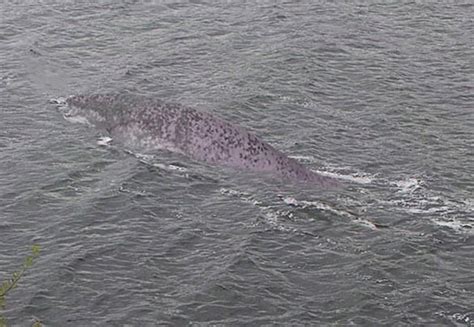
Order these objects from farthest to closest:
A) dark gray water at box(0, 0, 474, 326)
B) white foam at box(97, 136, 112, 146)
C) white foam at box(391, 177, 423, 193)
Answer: white foam at box(97, 136, 112, 146) → white foam at box(391, 177, 423, 193) → dark gray water at box(0, 0, 474, 326)

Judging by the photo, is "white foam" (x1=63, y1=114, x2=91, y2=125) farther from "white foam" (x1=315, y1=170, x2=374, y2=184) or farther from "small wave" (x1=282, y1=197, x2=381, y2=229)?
"small wave" (x1=282, y1=197, x2=381, y2=229)

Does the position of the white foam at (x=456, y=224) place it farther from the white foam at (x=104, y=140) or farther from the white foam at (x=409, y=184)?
the white foam at (x=104, y=140)

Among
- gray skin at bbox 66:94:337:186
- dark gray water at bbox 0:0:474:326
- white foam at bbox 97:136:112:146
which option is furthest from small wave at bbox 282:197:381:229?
white foam at bbox 97:136:112:146

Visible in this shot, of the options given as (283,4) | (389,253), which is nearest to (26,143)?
(389,253)

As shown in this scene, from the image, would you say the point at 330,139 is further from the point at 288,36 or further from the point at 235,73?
the point at 288,36

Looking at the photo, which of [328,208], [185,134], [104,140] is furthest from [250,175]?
[104,140]

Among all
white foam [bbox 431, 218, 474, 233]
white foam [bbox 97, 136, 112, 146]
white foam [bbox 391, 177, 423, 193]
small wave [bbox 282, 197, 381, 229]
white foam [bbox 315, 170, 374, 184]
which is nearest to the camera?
white foam [bbox 431, 218, 474, 233]
